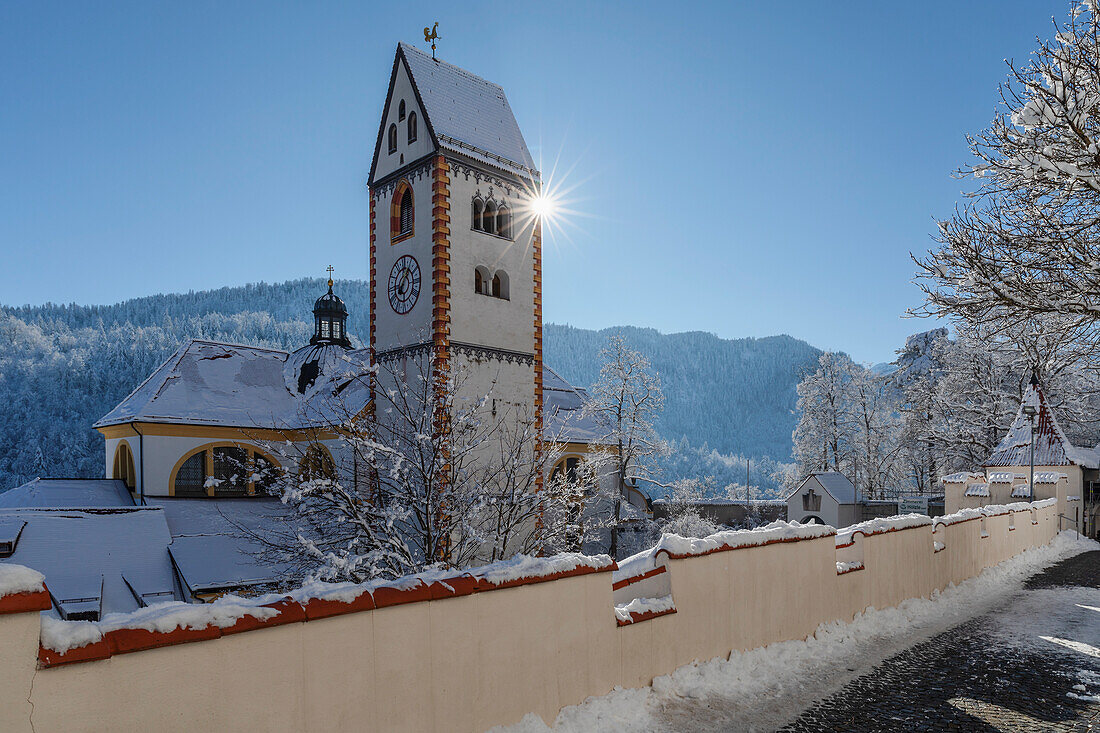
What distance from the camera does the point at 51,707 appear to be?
3533 millimetres

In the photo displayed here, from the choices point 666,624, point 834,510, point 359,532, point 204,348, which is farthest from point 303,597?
point 834,510

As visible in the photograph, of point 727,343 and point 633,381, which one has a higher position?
point 727,343

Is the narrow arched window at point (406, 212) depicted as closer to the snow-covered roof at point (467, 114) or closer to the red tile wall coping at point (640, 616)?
the snow-covered roof at point (467, 114)

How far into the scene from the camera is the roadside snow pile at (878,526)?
1128 centimetres

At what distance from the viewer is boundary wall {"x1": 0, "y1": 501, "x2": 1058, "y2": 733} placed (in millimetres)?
3658

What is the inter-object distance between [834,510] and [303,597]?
45.5 m

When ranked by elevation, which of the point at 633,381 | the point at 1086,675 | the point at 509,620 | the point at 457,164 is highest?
the point at 457,164

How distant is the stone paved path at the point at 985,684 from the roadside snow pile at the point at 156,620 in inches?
195

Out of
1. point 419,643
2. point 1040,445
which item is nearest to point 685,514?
point 1040,445

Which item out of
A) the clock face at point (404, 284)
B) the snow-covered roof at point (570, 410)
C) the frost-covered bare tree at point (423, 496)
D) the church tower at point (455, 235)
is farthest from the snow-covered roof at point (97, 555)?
the snow-covered roof at point (570, 410)

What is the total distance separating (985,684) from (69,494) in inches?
1003

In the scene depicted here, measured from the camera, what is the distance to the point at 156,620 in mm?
3965

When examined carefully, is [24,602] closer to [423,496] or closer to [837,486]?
[423,496]

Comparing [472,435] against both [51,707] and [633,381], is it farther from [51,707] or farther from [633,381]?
[633,381]
